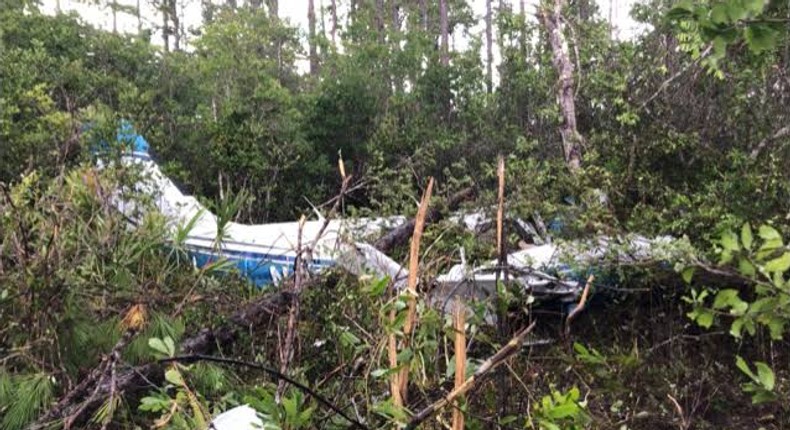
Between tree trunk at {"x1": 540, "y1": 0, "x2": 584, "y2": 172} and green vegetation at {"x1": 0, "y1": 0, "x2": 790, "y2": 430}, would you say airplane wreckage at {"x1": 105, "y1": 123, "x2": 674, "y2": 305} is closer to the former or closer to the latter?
green vegetation at {"x1": 0, "y1": 0, "x2": 790, "y2": 430}

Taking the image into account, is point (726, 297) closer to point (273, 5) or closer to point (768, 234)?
point (768, 234)

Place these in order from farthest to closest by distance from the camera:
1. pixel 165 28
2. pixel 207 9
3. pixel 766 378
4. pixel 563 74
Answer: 1. pixel 207 9
2. pixel 165 28
3. pixel 563 74
4. pixel 766 378

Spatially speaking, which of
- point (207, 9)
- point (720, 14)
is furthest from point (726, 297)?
point (207, 9)

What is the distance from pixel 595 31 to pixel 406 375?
761 cm

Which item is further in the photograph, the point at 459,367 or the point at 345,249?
the point at 345,249

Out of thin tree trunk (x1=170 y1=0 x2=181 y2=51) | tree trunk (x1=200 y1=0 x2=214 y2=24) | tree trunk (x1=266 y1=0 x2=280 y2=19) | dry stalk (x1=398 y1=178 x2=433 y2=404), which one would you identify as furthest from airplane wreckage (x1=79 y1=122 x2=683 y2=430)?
tree trunk (x1=266 y1=0 x2=280 y2=19)

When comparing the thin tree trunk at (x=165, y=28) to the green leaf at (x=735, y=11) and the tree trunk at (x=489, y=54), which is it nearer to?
the tree trunk at (x=489, y=54)

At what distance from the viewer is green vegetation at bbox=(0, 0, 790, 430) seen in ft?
4.88

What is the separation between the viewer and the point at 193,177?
9.51 meters

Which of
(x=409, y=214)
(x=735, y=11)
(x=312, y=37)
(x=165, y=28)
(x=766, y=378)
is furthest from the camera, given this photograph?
(x=165, y=28)

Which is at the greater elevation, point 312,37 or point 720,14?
point 312,37

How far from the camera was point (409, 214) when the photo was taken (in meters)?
5.30

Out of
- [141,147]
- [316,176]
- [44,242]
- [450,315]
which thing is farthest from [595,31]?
[450,315]

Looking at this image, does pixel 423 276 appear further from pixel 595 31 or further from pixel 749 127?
pixel 595 31
